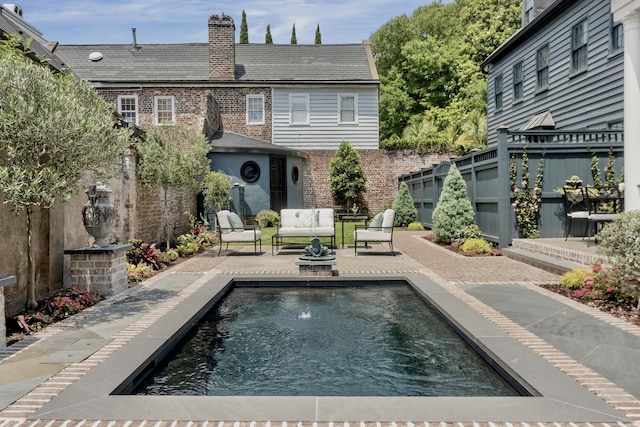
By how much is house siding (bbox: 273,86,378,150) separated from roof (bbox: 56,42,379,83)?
2.15 feet

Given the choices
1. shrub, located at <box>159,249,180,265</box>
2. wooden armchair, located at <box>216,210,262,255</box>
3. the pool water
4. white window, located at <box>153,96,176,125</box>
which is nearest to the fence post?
the pool water

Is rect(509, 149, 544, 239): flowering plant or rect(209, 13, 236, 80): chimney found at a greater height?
rect(209, 13, 236, 80): chimney

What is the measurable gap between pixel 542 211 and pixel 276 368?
30.5ft

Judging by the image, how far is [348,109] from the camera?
26781 millimetres

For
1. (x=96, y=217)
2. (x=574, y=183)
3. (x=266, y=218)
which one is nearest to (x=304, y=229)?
(x=574, y=183)

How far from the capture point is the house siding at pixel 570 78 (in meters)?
12.9

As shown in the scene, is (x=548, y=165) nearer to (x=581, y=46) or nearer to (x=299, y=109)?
(x=581, y=46)

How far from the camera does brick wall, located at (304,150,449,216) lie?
25.2 meters

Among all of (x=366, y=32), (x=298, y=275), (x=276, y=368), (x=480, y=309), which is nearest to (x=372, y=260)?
(x=298, y=275)

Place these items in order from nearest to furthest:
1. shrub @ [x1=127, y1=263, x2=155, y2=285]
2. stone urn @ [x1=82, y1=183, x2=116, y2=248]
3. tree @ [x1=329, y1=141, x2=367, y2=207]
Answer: stone urn @ [x1=82, y1=183, x2=116, y2=248] → shrub @ [x1=127, y1=263, x2=155, y2=285] → tree @ [x1=329, y1=141, x2=367, y2=207]

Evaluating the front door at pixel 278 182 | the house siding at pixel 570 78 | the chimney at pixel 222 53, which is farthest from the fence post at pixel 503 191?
the chimney at pixel 222 53

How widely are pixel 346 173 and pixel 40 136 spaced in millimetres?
19231

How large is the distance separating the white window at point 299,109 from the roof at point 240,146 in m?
3.46

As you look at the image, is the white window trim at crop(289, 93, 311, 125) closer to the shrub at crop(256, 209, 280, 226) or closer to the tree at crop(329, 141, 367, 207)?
the tree at crop(329, 141, 367, 207)
